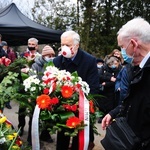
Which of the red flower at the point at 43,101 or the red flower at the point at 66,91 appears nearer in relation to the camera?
the red flower at the point at 43,101

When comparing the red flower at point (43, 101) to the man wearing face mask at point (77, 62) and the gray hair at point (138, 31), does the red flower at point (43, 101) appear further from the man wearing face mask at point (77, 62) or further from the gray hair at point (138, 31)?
the gray hair at point (138, 31)

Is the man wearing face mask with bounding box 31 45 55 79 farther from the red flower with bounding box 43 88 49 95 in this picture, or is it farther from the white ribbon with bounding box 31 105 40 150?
the white ribbon with bounding box 31 105 40 150

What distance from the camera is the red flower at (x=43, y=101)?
3.01 metres

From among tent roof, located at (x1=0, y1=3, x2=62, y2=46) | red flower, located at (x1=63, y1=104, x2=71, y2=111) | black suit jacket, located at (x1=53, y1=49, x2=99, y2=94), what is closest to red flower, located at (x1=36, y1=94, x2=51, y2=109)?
red flower, located at (x1=63, y1=104, x2=71, y2=111)

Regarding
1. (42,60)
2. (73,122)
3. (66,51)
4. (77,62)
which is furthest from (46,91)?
(42,60)

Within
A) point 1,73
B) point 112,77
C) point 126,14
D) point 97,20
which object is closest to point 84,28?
point 97,20

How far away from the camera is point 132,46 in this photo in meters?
2.19

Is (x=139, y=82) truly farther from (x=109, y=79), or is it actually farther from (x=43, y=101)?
(x=109, y=79)

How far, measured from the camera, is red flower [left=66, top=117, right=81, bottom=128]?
2958mm

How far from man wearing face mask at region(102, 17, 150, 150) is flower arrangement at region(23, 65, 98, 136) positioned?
883 mm

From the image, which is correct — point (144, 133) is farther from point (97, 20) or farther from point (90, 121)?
point (97, 20)

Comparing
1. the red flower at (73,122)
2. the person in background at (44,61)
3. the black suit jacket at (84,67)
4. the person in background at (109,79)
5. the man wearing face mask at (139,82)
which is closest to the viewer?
the man wearing face mask at (139,82)

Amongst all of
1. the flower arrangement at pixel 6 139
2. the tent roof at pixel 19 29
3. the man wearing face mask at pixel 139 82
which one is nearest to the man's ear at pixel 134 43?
the man wearing face mask at pixel 139 82

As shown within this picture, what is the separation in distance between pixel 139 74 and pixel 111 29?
18847 millimetres
